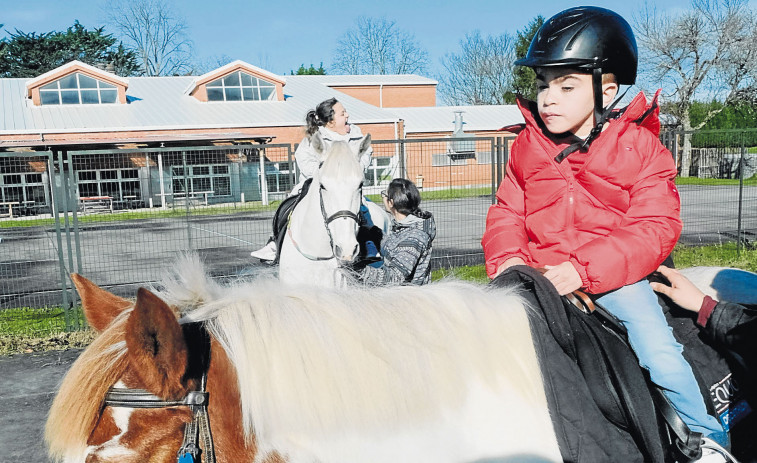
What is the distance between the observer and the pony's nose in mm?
4629

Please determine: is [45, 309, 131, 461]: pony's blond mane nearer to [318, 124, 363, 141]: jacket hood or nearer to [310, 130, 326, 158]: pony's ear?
[310, 130, 326, 158]: pony's ear

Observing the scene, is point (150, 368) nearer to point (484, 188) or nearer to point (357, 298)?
point (357, 298)

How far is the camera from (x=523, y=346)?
1665 mm

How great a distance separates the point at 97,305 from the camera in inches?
59.7

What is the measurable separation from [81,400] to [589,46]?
6.21 ft

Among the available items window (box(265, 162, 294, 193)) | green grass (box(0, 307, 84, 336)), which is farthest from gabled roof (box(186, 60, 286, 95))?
green grass (box(0, 307, 84, 336))

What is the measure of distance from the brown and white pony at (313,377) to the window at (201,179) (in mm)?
6557

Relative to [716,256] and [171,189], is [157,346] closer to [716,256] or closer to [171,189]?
[171,189]

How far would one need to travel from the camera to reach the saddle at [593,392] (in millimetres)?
Answer: 1567

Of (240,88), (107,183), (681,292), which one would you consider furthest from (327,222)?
(240,88)

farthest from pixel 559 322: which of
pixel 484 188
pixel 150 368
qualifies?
pixel 484 188

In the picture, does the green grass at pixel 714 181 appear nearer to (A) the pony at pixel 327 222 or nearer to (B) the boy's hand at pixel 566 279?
(A) the pony at pixel 327 222

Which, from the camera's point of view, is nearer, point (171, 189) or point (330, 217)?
point (330, 217)

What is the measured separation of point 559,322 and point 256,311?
2.80 feet
